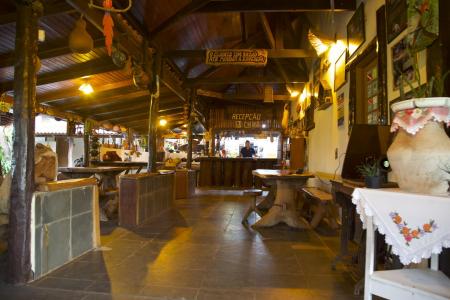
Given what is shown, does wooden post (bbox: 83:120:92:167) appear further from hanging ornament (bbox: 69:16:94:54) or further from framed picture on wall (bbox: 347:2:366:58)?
framed picture on wall (bbox: 347:2:366:58)

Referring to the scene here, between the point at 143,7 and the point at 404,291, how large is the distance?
212 inches

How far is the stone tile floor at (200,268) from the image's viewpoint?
276 centimetres

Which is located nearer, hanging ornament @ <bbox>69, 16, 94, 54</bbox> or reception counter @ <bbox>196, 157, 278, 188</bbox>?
hanging ornament @ <bbox>69, 16, 94, 54</bbox>

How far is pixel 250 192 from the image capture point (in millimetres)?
5742

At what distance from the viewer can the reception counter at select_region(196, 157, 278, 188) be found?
39.2 feet

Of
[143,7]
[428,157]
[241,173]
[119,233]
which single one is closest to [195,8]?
[143,7]

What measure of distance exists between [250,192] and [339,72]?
255 centimetres

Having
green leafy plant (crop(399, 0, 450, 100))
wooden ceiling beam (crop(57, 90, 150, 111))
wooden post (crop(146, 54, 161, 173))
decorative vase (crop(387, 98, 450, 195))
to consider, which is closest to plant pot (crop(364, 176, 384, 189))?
decorative vase (crop(387, 98, 450, 195))

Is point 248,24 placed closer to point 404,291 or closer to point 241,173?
point 241,173

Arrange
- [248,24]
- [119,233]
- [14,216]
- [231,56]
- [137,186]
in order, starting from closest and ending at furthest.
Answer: [14,216]
[119,233]
[137,186]
[231,56]
[248,24]

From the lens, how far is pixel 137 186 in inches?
206

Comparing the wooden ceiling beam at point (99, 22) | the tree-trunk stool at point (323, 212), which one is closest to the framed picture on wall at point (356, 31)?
the tree-trunk stool at point (323, 212)

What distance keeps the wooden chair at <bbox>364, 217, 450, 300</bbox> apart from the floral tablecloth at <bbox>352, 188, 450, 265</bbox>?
18 cm

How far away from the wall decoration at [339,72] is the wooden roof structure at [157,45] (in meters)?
0.83
